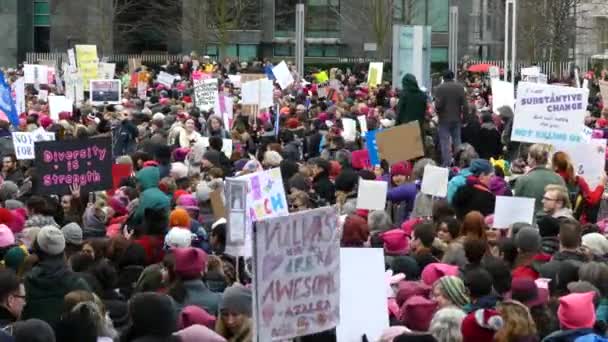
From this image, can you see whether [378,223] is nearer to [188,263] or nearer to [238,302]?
[188,263]

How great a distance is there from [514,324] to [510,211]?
15.6 feet

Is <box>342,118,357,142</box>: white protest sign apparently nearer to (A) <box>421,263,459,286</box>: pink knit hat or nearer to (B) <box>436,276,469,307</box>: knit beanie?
(A) <box>421,263,459,286</box>: pink knit hat

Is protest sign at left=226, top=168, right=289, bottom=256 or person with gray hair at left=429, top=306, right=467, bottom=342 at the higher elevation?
protest sign at left=226, top=168, right=289, bottom=256

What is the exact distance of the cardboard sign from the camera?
16.5 m

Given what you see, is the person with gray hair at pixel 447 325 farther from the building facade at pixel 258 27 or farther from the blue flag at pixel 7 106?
the building facade at pixel 258 27

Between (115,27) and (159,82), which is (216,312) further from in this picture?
(115,27)

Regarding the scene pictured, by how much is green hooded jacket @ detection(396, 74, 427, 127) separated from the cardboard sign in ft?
11.1

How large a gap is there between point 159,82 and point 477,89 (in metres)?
8.13

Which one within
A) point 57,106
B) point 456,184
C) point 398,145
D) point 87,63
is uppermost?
point 87,63

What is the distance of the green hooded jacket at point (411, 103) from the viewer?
19922 millimetres

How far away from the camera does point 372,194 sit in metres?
13.7

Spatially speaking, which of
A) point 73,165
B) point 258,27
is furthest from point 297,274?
point 258,27

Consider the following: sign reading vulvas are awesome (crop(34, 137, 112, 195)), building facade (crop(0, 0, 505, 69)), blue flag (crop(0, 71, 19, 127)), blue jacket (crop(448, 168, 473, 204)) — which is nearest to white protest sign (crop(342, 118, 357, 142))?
blue flag (crop(0, 71, 19, 127))

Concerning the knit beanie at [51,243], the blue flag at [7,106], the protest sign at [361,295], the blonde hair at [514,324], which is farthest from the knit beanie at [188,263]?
the blue flag at [7,106]
